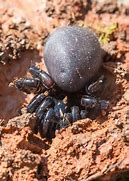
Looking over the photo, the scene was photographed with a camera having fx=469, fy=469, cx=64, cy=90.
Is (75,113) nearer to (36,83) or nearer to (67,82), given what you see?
(67,82)

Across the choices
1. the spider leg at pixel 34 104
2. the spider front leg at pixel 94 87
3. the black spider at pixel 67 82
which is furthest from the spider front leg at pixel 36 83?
the spider front leg at pixel 94 87

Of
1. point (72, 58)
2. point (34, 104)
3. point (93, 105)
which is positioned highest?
point (72, 58)

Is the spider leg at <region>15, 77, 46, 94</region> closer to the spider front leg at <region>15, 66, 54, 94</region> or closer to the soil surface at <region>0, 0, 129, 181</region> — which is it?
the spider front leg at <region>15, 66, 54, 94</region>

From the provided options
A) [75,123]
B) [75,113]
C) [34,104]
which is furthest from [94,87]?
[34,104]

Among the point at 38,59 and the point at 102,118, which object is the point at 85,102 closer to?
the point at 102,118

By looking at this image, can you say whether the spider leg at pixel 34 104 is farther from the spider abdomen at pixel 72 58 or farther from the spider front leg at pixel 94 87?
the spider front leg at pixel 94 87

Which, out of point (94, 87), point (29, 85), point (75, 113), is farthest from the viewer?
point (29, 85)

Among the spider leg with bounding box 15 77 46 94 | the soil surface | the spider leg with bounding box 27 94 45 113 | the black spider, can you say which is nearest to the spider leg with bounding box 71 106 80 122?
the black spider
